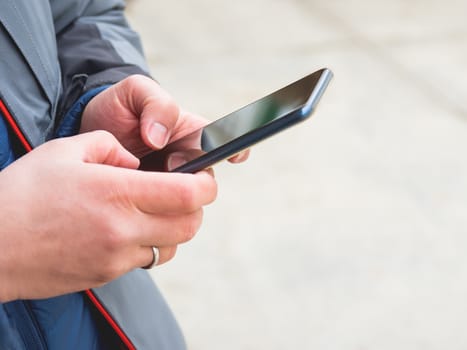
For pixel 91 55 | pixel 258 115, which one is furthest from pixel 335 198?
pixel 258 115

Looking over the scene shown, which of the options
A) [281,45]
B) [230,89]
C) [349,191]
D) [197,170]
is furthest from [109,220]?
[281,45]

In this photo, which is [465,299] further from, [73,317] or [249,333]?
[73,317]

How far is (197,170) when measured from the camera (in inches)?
20.7

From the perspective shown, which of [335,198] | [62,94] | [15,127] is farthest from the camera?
[335,198]

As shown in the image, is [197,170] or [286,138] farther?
[286,138]

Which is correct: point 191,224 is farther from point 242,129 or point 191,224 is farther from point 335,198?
point 335,198

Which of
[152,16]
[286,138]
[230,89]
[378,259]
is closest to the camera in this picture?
[378,259]

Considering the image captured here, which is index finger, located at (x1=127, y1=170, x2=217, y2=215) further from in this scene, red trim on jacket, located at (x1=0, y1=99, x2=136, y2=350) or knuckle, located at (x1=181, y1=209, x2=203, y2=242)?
red trim on jacket, located at (x1=0, y1=99, x2=136, y2=350)

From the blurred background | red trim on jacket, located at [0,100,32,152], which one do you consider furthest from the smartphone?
the blurred background

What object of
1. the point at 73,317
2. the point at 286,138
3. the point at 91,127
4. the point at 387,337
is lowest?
the point at 387,337

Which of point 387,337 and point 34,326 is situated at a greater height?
point 34,326

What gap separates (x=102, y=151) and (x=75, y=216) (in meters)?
0.08

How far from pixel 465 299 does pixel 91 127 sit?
1.00 meters

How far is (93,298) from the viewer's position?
616 mm
